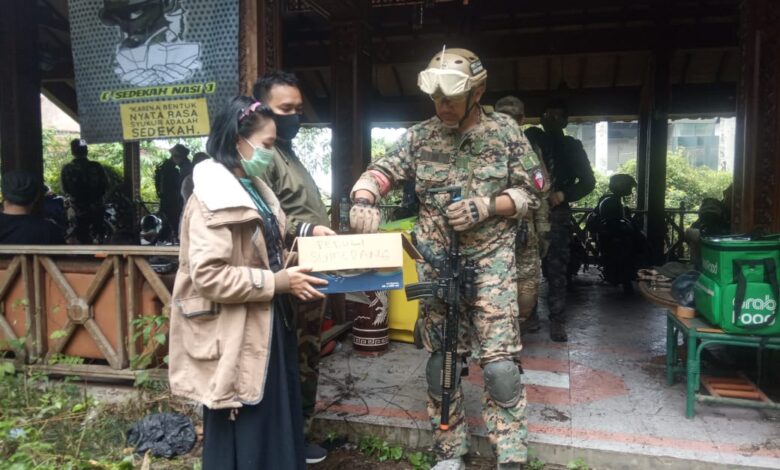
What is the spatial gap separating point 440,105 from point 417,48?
447 cm

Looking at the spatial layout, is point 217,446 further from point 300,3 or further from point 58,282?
point 300,3

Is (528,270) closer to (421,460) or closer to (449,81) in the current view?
(421,460)

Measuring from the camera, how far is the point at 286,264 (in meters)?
2.24

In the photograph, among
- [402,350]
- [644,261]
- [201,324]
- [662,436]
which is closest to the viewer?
[201,324]

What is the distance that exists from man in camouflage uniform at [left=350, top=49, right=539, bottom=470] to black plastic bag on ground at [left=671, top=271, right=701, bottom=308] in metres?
1.46

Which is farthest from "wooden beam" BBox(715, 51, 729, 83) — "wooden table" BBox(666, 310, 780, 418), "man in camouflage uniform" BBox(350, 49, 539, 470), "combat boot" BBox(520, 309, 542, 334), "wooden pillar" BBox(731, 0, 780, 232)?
"man in camouflage uniform" BBox(350, 49, 539, 470)

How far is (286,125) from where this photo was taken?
8.93 feet

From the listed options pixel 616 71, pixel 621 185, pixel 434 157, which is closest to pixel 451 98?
pixel 434 157

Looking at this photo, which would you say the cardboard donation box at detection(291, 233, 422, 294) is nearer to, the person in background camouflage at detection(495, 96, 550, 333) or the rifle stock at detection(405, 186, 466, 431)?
the rifle stock at detection(405, 186, 466, 431)

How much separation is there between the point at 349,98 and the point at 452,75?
2758 mm

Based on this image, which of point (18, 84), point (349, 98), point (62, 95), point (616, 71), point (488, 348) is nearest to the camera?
point (488, 348)

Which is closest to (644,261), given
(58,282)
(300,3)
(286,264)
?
(300,3)

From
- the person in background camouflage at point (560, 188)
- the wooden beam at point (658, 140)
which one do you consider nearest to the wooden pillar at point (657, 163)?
the wooden beam at point (658, 140)

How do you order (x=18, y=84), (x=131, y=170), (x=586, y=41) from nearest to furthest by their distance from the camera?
1. (x=18, y=84)
2. (x=586, y=41)
3. (x=131, y=170)
